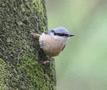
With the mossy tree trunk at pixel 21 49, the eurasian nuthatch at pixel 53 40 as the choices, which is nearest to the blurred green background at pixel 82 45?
the eurasian nuthatch at pixel 53 40

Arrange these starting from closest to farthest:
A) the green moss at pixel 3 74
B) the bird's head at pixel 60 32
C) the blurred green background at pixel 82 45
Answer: the green moss at pixel 3 74, the bird's head at pixel 60 32, the blurred green background at pixel 82 45

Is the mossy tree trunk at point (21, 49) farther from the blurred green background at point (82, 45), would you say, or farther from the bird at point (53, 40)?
the blurred green background at point (82, 45)

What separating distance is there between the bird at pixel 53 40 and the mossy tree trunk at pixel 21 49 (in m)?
0.07

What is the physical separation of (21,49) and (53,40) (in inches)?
18.8

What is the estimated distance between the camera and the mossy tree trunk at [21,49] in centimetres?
410

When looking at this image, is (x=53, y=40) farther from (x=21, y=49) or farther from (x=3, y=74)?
(x=3, y=74)

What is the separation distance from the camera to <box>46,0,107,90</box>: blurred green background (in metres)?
9.83

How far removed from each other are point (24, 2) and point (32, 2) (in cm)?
15

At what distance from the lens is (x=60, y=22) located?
36.4 ft

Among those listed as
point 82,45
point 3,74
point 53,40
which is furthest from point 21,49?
point 82,45

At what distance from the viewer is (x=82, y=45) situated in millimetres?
10484

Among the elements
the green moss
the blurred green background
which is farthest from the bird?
the blurred green background

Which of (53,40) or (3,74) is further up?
(53,40)

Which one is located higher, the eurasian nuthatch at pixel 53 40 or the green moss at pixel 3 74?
the eurasian nuthatch at pixel 53 40
